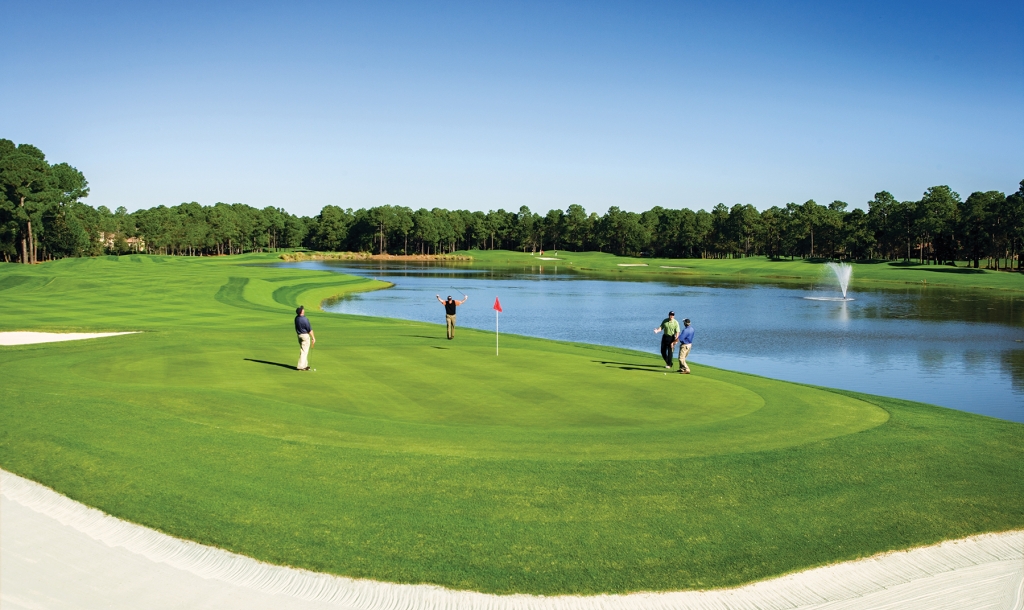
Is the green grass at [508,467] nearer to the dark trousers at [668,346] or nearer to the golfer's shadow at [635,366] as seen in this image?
the golfer's shadow at [635,366]

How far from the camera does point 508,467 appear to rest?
40.0 ft

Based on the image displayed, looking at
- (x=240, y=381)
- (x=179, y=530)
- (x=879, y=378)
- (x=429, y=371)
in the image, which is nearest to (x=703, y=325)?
(x=879, y=378)

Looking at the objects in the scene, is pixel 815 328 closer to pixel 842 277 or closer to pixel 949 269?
pixel 842 277

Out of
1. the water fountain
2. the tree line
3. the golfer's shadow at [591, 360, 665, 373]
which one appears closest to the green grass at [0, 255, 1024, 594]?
the golfer's shadow at [591, 360, 665, 373]

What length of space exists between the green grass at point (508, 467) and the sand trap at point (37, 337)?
995 centimetres

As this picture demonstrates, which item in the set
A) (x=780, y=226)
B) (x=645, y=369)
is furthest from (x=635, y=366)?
(x=780, y=226)

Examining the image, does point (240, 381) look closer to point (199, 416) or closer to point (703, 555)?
point (199, 416)

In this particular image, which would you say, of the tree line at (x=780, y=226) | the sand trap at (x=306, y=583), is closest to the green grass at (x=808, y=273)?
the tree line at (x=780, y=226)

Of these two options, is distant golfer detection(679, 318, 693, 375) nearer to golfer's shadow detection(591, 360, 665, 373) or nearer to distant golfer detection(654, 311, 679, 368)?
distant golfer detection(654, 311, 679, 368)

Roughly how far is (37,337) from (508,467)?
98.6ft

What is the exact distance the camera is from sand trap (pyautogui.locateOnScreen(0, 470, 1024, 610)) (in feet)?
27.0

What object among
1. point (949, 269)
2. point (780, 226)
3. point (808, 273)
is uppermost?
point (780, 226)

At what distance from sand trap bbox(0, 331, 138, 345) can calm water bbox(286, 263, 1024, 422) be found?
16.4m

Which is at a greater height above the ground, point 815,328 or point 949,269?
point 949,269
